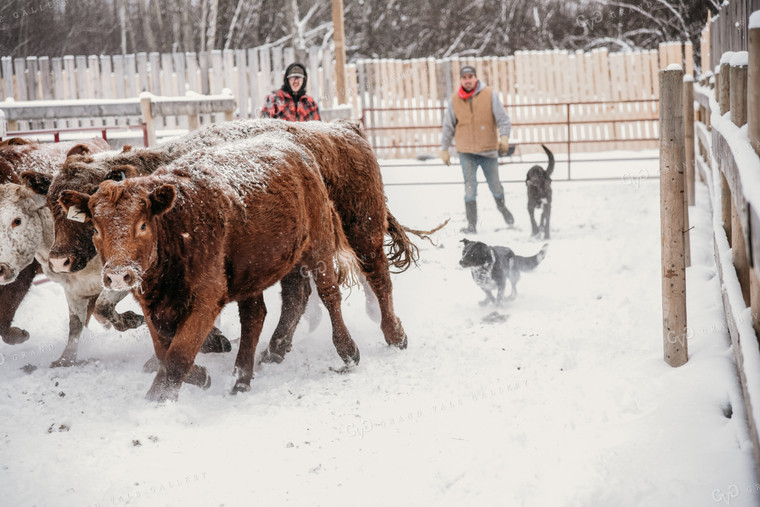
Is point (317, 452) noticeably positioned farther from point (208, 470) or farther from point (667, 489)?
point (667, 489)

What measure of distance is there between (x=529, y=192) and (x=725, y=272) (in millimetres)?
5040

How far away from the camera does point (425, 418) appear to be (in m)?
3.75

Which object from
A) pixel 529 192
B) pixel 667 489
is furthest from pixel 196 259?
pixel 529 192

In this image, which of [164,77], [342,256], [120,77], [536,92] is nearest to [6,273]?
[342,256]

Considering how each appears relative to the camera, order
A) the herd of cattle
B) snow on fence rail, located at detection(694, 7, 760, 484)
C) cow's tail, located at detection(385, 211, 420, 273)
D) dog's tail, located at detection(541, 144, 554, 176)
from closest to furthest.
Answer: snow on fence rail, located at detection(694, 7, 760, 484) < the herd of cattle < cow's tail, located at detection(385, 211, 420, 273) < dog's tail, located at detection(541, 144, 554, 176)

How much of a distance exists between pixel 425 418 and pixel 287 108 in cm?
435

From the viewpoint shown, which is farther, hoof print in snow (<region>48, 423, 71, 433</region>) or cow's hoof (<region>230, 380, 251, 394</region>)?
cow's hoof (<region>230, 380, 251, 394</region>)

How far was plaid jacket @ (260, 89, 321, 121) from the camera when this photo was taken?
730 centimetres

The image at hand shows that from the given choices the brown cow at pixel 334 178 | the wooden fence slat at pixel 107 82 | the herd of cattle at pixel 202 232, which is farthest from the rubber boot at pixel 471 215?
the wooden fence slat at pixel 107 82

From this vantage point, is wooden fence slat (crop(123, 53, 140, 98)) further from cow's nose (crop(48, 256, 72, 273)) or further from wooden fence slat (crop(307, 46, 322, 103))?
cow's nose (crop(48, 256, 72, 273))

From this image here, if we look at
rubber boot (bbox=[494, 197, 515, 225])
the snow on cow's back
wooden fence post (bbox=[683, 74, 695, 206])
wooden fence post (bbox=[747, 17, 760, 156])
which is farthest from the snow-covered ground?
rubber boot (bbox=[494, 197, 515, 225])

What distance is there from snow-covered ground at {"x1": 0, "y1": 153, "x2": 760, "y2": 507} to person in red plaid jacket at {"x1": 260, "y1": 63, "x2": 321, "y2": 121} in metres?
2.26

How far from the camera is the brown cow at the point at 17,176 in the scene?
5.24 meters

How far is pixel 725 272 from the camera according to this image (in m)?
3.51
